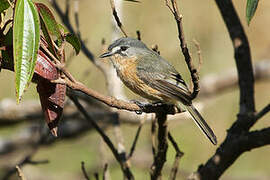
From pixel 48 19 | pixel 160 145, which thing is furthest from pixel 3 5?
pixel 160 145

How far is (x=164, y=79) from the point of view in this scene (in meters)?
3.54

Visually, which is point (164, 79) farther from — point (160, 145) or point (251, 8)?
point (251, 8)

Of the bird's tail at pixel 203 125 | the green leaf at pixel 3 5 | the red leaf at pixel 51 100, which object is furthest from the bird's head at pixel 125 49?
the green leaf at pixel 3 5

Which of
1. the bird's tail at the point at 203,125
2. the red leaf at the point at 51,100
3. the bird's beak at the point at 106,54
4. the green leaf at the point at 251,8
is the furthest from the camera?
the bird's beak at the point at 106,54

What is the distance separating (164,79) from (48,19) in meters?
1.92

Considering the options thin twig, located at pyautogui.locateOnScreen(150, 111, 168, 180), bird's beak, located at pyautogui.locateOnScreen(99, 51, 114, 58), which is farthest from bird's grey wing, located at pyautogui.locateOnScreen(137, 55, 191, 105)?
thin twig, located at pyautogui.locateOnScreen(150, 111, 168, 180)

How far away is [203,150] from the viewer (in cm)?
650

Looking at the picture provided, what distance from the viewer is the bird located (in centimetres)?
333

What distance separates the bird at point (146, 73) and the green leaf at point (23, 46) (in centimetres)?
178

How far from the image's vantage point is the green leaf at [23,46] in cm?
147

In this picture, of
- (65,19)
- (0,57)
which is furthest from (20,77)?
(65,19)

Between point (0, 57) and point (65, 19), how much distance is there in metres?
1.61

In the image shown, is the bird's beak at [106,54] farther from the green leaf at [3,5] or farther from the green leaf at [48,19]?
the green leaf at [3,5]

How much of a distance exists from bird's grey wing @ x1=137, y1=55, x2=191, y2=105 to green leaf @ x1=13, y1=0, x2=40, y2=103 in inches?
70.1
